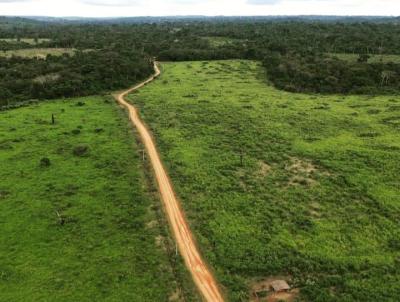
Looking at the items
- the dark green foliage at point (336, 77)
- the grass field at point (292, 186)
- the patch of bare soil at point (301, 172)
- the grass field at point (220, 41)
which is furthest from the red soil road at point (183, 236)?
the grass field at point (220, 41)

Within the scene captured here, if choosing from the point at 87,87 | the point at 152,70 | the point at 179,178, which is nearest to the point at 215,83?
the point at 152,70

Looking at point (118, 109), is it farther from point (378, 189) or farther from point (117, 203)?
point (378, 189)

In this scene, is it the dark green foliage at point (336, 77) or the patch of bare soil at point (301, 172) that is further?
the dark green foliage at point (336, 77)

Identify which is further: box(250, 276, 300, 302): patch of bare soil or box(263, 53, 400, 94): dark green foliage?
box(263, 53, 400, 94): dark green foliage

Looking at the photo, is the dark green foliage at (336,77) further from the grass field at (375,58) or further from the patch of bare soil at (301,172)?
the patch of bare soil at (301,172)

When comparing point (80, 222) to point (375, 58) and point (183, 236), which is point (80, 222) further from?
point (375, 58)

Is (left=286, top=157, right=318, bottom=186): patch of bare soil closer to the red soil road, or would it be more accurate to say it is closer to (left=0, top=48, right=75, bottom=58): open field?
the red soil road

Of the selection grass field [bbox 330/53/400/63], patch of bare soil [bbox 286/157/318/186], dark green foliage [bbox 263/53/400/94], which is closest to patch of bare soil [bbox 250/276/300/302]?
patch of bare soil [bbox 286/157/318/186]
